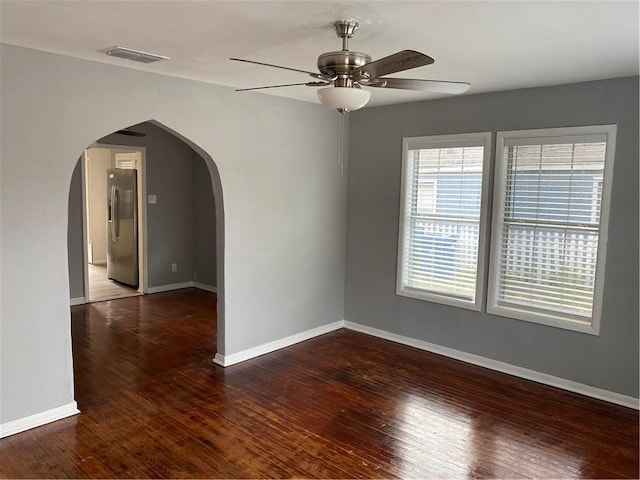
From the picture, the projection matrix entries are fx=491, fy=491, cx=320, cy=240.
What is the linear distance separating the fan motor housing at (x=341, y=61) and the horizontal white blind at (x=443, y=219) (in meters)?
2.34

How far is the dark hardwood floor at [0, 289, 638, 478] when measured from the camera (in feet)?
9.29

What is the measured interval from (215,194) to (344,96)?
2.18 metres

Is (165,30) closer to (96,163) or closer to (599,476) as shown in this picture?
(599,476)

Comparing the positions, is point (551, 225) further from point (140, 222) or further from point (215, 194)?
point (140, 222)

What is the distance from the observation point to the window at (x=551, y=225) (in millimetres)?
3721

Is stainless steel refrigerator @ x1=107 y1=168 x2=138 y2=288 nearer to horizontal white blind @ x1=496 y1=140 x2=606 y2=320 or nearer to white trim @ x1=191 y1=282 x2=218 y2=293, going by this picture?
white trim @ x1=191 y1=282 x2=218 y2=293

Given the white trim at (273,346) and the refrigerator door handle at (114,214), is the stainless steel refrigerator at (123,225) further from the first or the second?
the white trim at (273,346)

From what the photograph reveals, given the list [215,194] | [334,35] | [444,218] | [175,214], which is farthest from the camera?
[175,214]

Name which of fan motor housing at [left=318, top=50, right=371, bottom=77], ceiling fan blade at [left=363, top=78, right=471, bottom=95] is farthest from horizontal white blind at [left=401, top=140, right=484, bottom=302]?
fan motor housing at [left=318, top=50, right=371, bottom=77]

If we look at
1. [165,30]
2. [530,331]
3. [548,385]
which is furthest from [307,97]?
[548,385]

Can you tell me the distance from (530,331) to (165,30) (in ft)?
11.6

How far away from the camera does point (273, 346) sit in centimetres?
472

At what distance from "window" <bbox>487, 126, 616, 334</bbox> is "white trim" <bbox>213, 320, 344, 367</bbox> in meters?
1.77

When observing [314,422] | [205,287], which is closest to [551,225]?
[314,422]
